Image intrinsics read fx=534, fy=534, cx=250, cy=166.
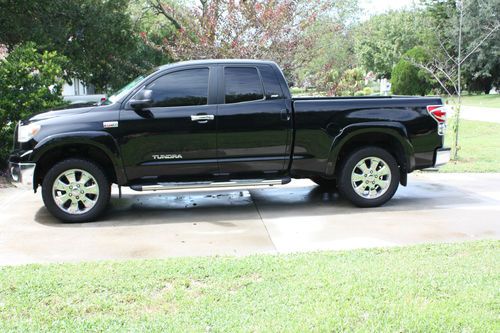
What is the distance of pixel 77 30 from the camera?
1440 centimetres

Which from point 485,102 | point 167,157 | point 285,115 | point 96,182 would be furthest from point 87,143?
point 485,102

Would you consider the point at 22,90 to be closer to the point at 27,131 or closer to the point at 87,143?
the point at 27,131

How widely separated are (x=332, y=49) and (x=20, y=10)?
78.1ft

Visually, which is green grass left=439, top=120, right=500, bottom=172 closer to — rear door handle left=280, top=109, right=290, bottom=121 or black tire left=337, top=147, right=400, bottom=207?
black tire left=337, top=147, right=400, bottom=207

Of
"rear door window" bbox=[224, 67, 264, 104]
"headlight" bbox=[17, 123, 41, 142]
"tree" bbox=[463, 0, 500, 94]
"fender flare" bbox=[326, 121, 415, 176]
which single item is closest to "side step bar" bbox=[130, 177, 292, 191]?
"fender flare" bbox=[326, 121, 415, 176]

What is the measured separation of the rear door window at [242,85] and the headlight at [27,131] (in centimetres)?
238

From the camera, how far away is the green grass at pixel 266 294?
11.9ft

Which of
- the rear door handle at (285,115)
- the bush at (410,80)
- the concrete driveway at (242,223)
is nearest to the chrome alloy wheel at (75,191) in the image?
the concrete driveway at (242,223)

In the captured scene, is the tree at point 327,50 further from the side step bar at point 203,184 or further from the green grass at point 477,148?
the side step bar at point 203,184

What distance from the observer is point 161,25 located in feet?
80.6

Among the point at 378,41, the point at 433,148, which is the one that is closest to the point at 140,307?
the point at 433,148

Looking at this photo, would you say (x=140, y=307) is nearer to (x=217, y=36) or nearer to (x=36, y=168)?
(x=36, y=168)

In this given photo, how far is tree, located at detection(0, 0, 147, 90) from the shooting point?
42.1 feet

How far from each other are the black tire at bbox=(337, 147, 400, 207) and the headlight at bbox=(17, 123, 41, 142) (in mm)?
3944
